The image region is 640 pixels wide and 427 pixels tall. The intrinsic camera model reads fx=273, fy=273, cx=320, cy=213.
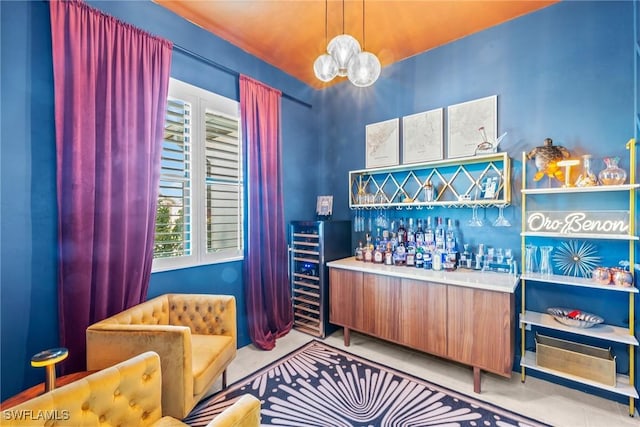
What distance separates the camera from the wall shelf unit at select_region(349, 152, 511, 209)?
240 cm

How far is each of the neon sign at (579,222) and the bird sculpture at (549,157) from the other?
0.31 meters

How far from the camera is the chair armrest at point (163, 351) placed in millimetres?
1547

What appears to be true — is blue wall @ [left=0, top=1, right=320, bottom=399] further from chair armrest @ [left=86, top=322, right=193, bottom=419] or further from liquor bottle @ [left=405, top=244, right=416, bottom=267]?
liquor bottle @ [left=405, top=244, right=416, bottom=267]

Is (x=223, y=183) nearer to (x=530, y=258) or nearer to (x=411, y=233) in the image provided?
(x=411, y=233)

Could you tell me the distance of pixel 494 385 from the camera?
7.04ft

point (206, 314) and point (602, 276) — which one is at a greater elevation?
point (602, 276)

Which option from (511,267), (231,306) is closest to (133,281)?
(231,306)

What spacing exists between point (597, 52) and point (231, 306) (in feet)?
11.3

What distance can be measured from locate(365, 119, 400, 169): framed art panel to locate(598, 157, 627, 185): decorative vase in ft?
5.33

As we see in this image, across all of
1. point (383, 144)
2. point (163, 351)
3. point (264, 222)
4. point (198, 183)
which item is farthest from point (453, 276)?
point (198, 183)

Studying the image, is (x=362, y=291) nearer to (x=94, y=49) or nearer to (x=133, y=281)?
(x=133, y=281)

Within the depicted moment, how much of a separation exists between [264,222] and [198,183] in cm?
78

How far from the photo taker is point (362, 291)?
8.75 ft

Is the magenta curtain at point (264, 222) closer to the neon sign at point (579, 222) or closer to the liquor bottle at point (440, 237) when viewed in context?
the liquor bottle at point (440, 237)
